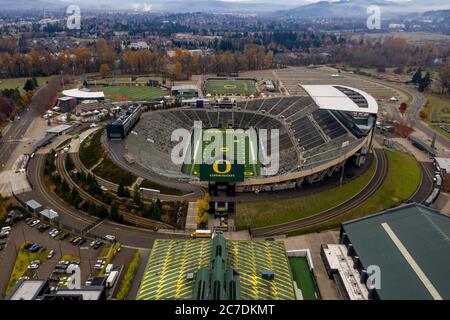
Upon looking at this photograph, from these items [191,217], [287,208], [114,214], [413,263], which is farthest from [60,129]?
[413,263]

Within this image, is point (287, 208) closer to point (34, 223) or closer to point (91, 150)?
point (34, 223)

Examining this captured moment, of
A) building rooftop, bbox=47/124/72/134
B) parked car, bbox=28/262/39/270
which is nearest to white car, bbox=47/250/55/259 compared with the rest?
parked car, bbox=28/262/39/270

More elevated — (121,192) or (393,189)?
(121,192)

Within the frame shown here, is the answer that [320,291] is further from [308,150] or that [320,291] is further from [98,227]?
[308,150]

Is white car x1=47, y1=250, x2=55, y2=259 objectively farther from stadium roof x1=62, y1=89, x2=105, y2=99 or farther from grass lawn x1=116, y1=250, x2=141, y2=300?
stadium roof x1=62, y1=89, x2=105, y2=99
